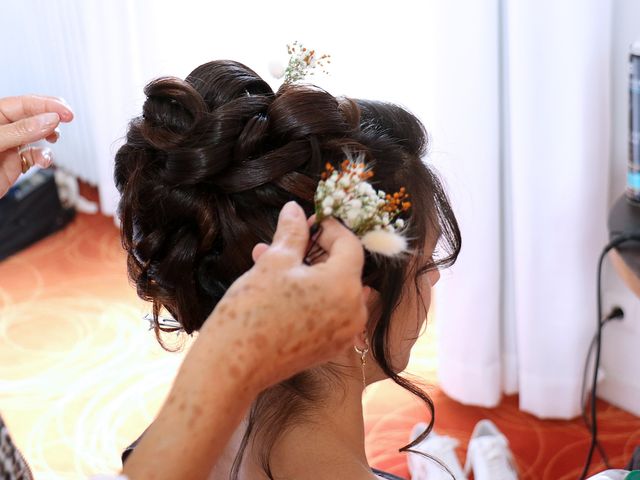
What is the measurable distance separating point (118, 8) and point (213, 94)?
2.01 meters

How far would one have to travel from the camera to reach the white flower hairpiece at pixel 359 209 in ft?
2.65

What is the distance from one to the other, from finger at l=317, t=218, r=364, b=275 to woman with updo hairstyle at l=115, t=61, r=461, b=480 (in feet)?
0.50

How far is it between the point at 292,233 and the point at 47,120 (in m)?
0.49

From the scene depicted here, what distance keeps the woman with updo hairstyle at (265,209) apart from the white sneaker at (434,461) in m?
0.83

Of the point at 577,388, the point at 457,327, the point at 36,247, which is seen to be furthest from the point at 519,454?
the point at 36,247

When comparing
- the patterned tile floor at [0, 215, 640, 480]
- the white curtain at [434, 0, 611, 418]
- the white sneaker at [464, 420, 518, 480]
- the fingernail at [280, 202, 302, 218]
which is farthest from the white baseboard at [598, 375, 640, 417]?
the fingernail at [280, 202, 302, 218]

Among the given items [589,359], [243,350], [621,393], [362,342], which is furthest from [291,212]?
[621,393]

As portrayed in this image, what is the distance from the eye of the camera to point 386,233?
820mm

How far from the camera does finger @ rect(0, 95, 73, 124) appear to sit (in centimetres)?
111

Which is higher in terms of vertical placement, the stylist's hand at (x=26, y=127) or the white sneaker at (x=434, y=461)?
the stylist's hand at (x=26, y=127)

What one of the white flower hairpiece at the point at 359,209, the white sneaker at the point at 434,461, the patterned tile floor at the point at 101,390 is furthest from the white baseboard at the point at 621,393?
the white flower hairpiece at the point at 359,209

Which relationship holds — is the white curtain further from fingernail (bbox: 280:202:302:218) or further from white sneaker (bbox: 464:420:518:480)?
fingernail (bbox: 280:202:302:218)

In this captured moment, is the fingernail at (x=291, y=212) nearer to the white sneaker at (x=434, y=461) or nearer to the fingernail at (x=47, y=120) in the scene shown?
the fingernail at (x=47, y=120)

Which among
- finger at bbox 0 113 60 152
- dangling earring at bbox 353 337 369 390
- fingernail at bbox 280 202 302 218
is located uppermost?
finger at bbox 0 113 60 152
